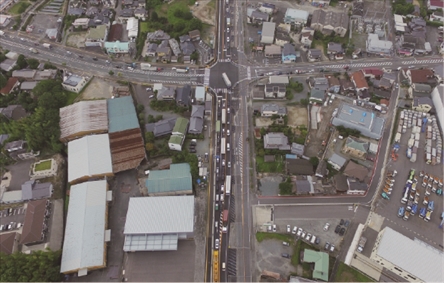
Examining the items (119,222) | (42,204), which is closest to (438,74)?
(119,222)

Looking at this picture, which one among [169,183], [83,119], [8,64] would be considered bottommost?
[169,183]

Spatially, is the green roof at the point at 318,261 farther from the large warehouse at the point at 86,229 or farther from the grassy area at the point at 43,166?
the grassy area at the point at 43,166

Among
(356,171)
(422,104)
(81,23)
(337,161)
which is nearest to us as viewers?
(356,171)

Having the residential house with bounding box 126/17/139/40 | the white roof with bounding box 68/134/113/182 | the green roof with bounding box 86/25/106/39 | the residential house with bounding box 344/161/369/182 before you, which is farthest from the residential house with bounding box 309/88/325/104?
the green roof with bounding box 86/25/106/39

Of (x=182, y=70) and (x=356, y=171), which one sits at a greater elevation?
(x=182, y=70)

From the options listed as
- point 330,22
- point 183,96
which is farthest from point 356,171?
point 330,22

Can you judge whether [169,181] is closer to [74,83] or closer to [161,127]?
[161,127]

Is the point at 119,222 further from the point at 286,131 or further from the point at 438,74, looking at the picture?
the point at 438,74
